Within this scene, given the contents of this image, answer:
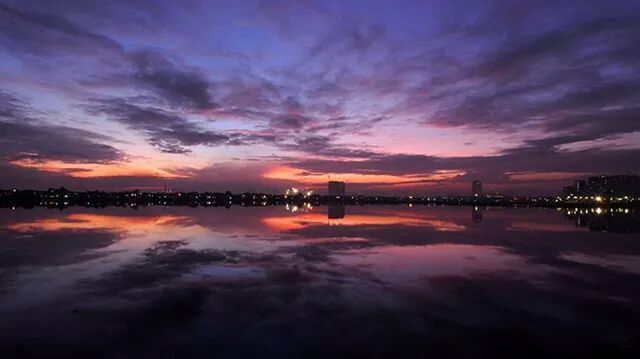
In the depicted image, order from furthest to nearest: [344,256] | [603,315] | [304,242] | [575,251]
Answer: [304,242] < [575,251] < [344,256] < [603,315]

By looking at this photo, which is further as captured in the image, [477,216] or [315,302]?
[477,216]

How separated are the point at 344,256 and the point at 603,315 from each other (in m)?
13.5

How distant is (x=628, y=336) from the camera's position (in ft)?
37.5

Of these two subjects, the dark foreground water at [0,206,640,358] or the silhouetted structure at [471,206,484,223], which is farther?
the silhouetted structure at [471,206,484,223]

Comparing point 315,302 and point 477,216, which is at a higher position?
point 477,216

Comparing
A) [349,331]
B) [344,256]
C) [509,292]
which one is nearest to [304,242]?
[344,256]

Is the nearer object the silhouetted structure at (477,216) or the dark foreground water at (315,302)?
the dark foreground water at (315,302)

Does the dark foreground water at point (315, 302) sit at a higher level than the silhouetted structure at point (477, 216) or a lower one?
lower

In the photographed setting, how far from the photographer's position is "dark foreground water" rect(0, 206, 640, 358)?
424 inches

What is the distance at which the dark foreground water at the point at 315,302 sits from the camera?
10766mm

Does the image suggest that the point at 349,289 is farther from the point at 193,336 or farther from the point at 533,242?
the point at 533,242

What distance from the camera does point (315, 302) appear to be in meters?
14.8

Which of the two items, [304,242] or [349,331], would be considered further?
[304,242]

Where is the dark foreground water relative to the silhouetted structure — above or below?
below
